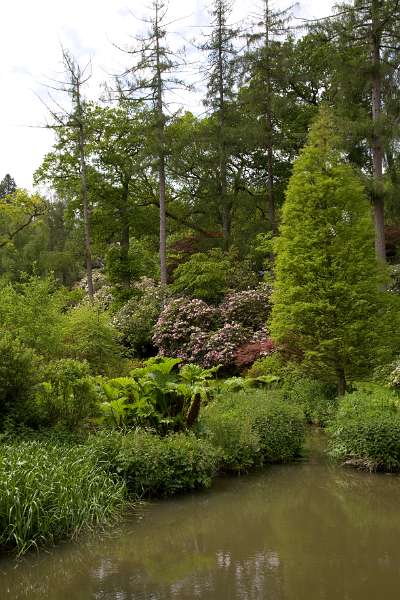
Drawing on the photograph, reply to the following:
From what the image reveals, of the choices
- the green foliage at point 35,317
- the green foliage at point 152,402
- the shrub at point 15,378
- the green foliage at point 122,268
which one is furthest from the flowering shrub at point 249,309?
the shrub at point 15,378

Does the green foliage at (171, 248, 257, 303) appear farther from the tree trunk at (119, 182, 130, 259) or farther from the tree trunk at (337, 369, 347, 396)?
the tree trunk at (337, 369, 347, 396)

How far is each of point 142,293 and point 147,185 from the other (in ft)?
20.1

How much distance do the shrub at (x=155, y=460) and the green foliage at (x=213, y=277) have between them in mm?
11460

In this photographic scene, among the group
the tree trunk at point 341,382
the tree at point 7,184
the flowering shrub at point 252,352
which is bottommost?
the tree trunk at point 341,382

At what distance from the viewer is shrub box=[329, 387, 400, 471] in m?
8.73

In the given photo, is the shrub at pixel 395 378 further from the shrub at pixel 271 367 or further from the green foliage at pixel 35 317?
the green foliage at pixel 35 317

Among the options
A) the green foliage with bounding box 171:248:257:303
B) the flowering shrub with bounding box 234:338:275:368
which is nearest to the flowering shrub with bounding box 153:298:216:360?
the green foliage with bounding box 171:248:257:303

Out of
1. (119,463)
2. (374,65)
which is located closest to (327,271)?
(119,463)

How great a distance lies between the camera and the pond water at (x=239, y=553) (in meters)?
5.08

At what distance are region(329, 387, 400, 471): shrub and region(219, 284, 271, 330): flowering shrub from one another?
7.74 meters

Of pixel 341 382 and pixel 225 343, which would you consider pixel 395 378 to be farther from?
pixel 225 343

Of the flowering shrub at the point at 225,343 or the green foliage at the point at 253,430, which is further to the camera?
the flowering shrub at the point at 225,343

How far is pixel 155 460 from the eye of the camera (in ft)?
25.2

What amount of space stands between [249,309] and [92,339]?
18.5 ft
